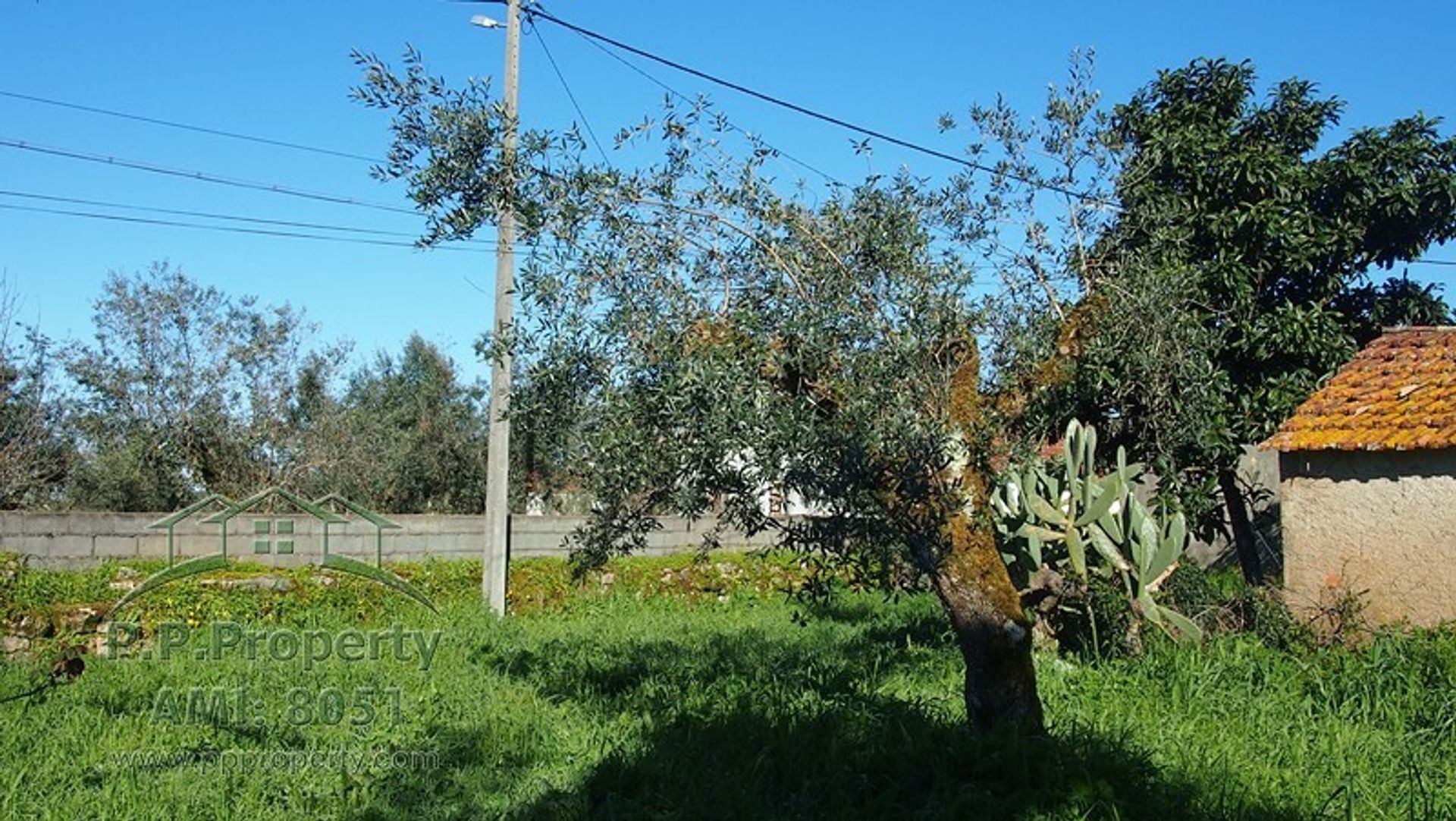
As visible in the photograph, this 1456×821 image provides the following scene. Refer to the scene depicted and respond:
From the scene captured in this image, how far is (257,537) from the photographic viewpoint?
12.6 metres

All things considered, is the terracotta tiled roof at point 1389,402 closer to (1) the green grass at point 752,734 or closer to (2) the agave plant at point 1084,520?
(1) the green grass at point 752,734

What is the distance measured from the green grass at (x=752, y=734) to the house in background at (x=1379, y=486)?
0.95 meters

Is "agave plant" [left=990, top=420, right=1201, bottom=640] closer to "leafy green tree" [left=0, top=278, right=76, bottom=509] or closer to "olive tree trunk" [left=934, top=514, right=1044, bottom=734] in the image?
"olive tree trunk" [left=934, top=514, right=1044, bottom=734]

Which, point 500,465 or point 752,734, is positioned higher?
point 500,465

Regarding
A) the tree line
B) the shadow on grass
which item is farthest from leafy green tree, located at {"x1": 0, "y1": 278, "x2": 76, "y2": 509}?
the shadow on grass

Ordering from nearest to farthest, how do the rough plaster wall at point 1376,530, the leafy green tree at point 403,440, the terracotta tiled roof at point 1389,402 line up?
the rough plaster wall at point 1376,530, the terracotta tiled roof at point 1389,402, the leafy green tree at point 403,440

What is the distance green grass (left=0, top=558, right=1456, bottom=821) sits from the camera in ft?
20.2

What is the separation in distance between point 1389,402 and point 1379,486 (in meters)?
0.81

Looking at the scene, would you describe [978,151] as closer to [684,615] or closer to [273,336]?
Answer: [684,615]

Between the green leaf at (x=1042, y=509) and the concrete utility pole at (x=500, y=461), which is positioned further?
the concrete utility pole at (x=500, y=461)

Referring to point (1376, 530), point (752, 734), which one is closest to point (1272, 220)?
point (1376, 530)

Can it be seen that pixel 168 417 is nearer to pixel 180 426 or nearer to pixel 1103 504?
pixel 180 426

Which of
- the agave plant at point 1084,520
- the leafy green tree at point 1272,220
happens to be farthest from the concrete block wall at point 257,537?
the leafy green tree at point 1272,220

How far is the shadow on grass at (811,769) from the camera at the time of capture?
5.91 metres
